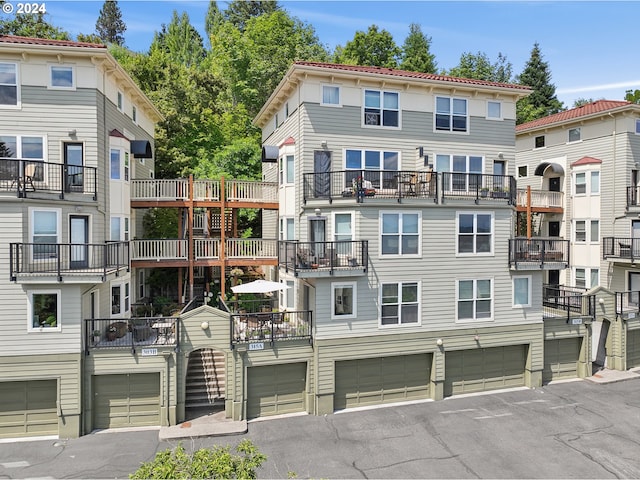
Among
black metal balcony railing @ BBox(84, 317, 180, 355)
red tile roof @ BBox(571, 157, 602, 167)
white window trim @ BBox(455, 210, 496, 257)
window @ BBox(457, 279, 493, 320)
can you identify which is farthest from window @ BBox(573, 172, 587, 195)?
black metal balcony railing @ BBox(84, 317, 180, 355)

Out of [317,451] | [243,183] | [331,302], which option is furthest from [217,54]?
[317,451]

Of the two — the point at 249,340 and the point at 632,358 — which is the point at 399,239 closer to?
the point at 249,340

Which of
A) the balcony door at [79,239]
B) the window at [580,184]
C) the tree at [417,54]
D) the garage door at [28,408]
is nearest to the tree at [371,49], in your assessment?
the tree at [417,54]

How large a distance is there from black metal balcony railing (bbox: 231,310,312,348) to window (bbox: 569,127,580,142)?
2077 cm

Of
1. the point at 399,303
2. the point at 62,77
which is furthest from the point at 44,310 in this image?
the point at 399,303

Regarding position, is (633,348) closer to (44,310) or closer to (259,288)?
(259,288)

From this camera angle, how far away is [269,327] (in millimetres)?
17766

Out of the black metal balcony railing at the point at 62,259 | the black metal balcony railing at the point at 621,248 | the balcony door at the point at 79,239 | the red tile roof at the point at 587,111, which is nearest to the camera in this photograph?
the black metal balcony railing at the point at 62,259

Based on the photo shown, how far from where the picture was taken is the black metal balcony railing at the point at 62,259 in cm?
1452

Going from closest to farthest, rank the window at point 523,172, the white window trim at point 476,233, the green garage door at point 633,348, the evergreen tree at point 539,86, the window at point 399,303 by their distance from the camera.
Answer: the window at point 399,303 → the white window trim at point 476,233 → the green garage door at point 633,348 → the window at point 523,172 → the evergreen tree at point 539,86

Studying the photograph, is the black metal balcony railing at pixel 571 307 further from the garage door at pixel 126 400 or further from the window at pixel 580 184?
the garage door at pixel 126 400

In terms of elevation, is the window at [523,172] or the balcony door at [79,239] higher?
the window at [523,172]

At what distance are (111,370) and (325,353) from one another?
26.6 ft

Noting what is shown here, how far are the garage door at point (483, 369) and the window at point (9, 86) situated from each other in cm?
2021
